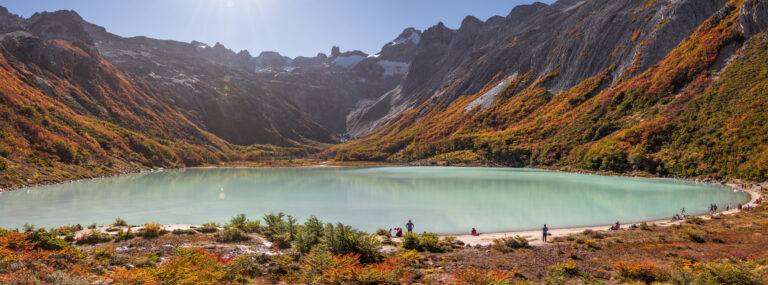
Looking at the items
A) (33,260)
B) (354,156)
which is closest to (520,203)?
(33,260)

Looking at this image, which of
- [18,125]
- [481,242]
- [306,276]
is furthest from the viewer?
[18,125]

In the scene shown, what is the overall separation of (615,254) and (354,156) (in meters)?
157

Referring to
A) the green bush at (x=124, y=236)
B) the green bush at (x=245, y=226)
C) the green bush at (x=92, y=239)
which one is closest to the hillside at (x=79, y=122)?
the green bush at (x=92, y=239)

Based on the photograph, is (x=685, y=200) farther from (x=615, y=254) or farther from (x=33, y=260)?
(x=33, y=260)

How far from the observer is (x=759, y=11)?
75375 millimetres

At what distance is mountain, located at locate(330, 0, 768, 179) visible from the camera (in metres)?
59.0

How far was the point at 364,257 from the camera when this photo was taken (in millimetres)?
16234

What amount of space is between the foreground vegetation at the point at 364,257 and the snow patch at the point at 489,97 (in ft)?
469

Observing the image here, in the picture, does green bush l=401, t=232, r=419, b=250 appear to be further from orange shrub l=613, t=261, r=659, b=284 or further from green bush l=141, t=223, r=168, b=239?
green bush l=141, t=223, r=168, b=239

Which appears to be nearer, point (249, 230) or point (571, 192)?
point (249, 230)

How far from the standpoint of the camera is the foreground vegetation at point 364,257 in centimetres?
1141

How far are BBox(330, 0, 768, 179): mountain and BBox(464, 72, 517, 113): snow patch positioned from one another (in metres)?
0.90

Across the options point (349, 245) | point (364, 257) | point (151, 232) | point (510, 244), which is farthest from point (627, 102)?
point (151, 232)

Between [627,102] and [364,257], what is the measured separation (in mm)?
102197
